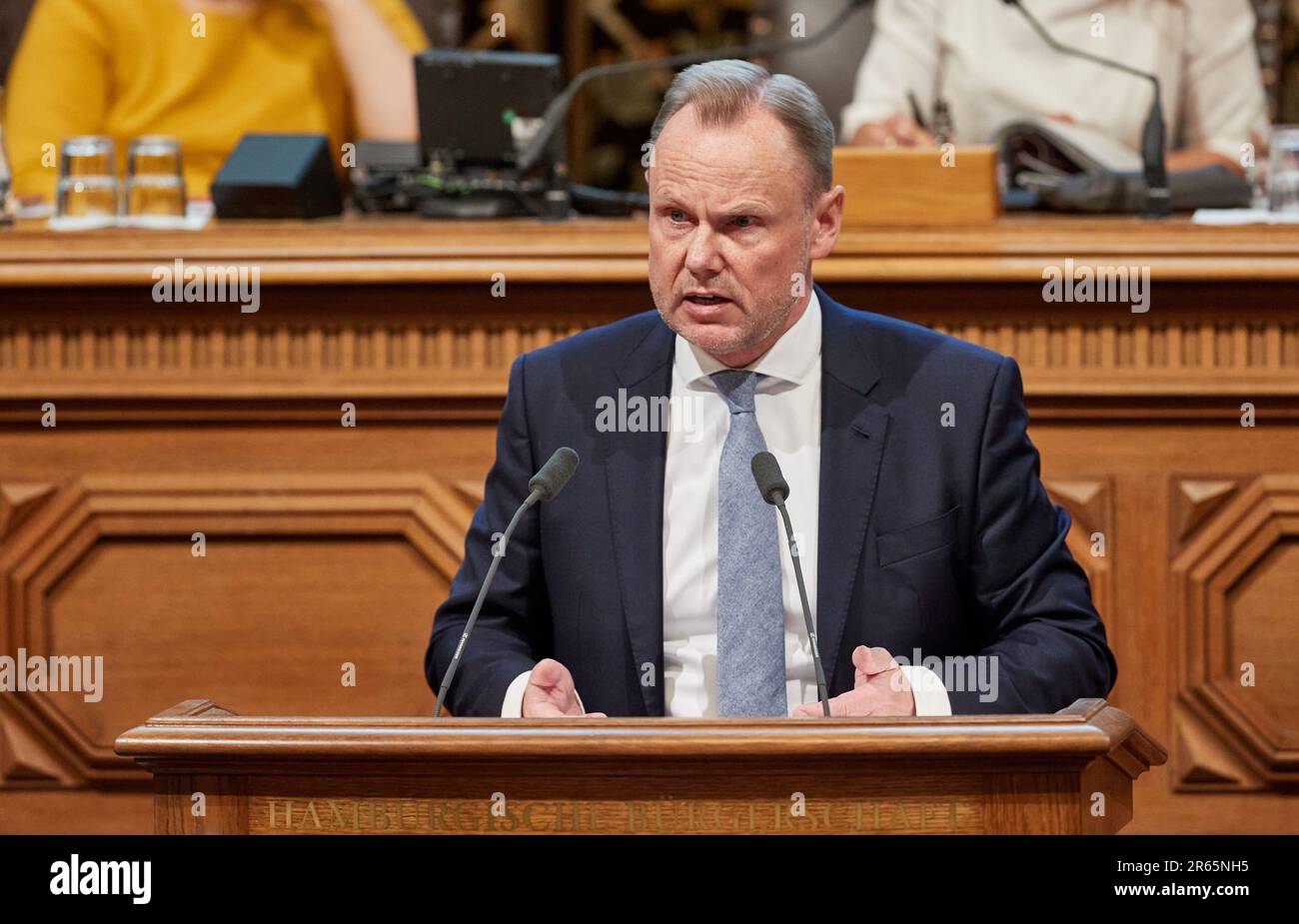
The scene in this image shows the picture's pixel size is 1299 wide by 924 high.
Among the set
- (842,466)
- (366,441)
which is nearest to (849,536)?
(842,466)

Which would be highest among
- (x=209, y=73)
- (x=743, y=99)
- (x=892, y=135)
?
(x=209, y=73)

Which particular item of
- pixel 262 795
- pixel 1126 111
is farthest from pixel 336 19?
pixel 262 795

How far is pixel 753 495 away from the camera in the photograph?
2004 mm

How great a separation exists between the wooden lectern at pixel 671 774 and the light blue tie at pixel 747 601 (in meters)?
0.54

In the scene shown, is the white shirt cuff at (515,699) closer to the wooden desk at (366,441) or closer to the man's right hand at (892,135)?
the wooden desk at (366,441)

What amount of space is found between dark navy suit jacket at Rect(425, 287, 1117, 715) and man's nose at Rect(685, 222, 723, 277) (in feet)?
0.66

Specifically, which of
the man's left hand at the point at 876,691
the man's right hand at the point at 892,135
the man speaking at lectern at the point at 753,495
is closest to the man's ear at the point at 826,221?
the man speaking at lectern at the point at 753,495

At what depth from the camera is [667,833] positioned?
141cm

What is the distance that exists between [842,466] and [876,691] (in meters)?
0.32

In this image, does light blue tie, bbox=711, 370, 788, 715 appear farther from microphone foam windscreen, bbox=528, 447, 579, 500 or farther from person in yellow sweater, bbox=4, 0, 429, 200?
person in yellow sweater, bbox=4, 0, 429, 200

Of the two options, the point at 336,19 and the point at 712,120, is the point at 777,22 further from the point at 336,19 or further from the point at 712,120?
the point at 712,120

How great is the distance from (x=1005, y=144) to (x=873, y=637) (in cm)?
162

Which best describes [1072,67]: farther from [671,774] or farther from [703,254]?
[671,774]

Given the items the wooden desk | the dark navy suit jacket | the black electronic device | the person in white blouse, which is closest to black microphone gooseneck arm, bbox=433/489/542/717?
the dark navy suit jacket
